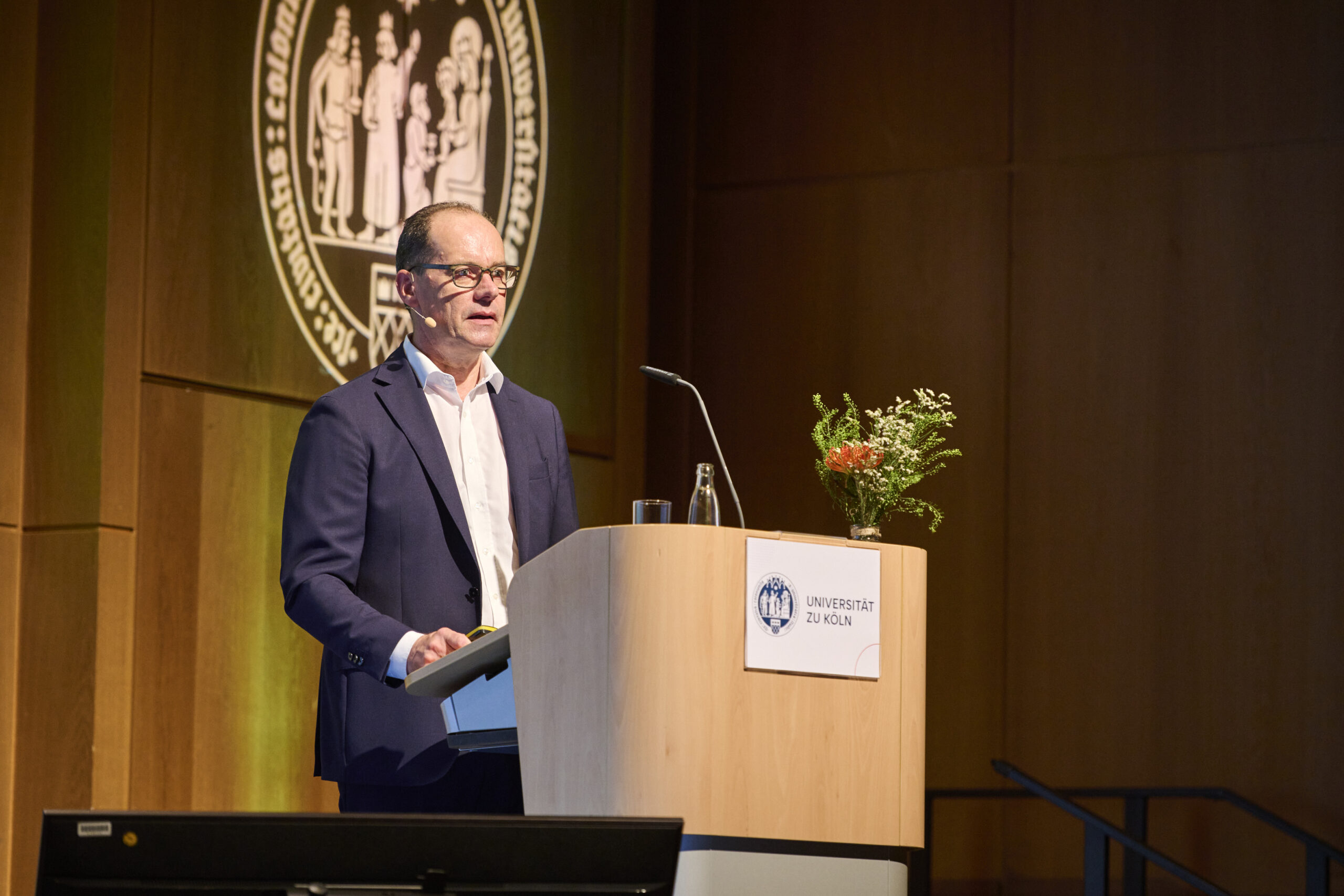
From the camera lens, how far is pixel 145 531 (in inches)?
163

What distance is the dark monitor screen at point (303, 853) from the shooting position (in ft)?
4.01

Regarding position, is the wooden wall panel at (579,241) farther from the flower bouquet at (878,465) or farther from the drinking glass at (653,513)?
the drinking glass at (653,513)

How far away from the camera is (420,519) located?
2613mm

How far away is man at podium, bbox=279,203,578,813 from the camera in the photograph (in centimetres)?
252

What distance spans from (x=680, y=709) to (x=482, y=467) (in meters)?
0.73

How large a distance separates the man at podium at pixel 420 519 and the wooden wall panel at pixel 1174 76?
3588 mm

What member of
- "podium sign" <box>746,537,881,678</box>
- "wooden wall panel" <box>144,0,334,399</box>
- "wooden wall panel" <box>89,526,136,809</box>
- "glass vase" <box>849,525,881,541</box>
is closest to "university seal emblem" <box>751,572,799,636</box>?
"podium sign" <box>746,537,881,678</box>

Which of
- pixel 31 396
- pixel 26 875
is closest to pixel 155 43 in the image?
pixel 31 396

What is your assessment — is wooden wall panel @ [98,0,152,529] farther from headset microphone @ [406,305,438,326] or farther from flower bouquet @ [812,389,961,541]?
flower bouquet @ [812,389,961,541]

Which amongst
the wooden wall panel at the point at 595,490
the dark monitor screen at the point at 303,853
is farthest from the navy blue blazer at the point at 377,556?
the wooden wall panel at the point at 595,490

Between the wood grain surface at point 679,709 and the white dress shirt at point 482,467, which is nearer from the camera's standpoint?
the wood grain surface at point 679,709

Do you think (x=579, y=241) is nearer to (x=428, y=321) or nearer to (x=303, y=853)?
(x=428, y=321)

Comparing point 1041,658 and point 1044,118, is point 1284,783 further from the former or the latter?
point 1044,118

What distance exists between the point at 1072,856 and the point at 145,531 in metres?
3.34
